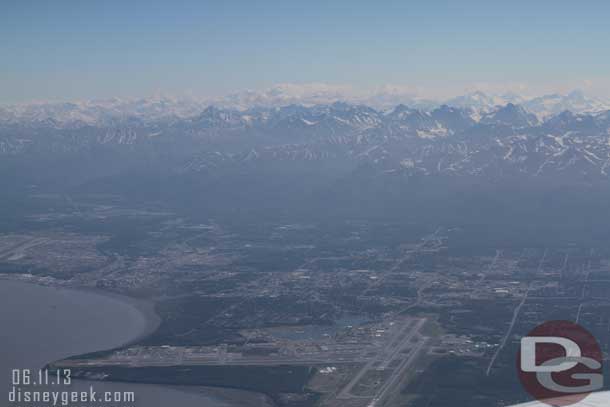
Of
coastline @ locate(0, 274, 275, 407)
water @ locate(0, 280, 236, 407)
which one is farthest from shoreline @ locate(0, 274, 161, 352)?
water @ locate(0, 280, 236, 407)

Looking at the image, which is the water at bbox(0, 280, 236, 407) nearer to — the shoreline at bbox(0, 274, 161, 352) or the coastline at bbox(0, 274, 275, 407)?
the coastline at bbox(0, 274, 275, 407)

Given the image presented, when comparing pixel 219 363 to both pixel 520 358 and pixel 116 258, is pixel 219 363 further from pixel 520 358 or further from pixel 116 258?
pixel 116 258

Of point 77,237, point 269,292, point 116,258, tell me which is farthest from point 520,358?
point 77,237

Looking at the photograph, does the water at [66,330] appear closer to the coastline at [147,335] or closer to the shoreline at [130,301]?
the coastline at [147,335]

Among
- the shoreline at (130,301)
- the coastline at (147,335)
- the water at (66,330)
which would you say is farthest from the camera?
the shoreline at (130,301)

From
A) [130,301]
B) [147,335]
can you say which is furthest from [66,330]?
[130,301]

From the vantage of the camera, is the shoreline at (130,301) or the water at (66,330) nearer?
the water at (66,330)

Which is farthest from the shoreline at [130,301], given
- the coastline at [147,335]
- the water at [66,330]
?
the water at [66,330]

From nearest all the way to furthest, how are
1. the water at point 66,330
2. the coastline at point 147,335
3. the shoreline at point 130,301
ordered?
the coastline at point 147,335 → the water at point 66,330 → the shoreline at point 130,301

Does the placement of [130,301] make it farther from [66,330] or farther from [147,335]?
[147,335]
